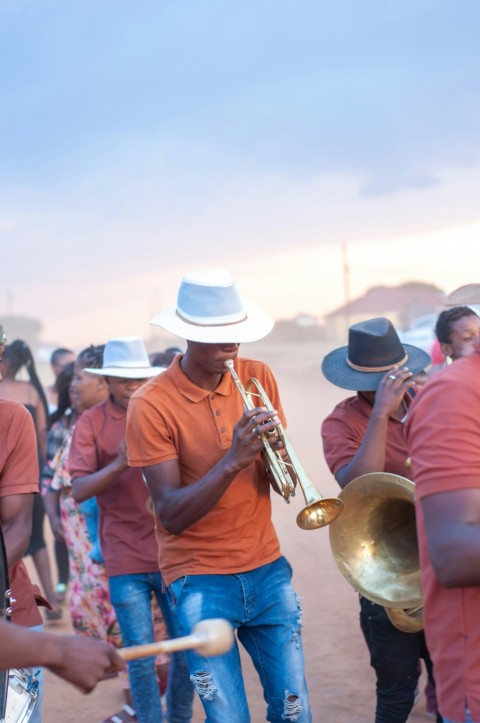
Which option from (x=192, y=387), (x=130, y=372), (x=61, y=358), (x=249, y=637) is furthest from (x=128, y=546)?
(x=61, y=358)

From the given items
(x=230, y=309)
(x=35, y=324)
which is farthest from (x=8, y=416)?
(x=35, y=324)

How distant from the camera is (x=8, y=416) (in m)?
3.89

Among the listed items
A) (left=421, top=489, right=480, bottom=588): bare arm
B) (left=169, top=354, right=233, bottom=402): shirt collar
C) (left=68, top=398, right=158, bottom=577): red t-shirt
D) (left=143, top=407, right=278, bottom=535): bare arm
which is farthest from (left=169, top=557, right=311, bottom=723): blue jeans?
(left=421, top=489, right=480, bottom=588): bare arm

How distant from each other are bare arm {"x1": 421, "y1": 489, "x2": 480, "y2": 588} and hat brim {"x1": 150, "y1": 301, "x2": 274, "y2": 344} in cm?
169

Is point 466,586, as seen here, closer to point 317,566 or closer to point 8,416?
point 8,416

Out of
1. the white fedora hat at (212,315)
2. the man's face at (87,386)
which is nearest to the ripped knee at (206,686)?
the white fedora hat at (212,315)

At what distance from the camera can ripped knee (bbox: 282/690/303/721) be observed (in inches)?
154

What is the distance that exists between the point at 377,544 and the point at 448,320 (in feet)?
6.77

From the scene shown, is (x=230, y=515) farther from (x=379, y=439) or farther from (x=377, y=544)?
(x=379, y=439)

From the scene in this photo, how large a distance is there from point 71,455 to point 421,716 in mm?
2769

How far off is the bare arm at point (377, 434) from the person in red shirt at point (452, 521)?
1.60 metres

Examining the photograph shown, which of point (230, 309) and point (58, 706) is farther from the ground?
→ point (230, 309)

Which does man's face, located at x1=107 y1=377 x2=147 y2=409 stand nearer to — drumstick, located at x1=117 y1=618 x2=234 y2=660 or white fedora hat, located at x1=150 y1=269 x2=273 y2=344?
white fedora hat, located at x1=150 y1=269 x2=273 y2=344

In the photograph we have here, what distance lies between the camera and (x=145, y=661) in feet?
17.6
